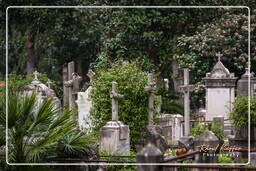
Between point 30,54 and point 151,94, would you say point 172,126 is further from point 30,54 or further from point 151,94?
point 30,54

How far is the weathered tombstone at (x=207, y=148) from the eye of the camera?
938cm

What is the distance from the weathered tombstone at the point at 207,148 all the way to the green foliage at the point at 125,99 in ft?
17.3

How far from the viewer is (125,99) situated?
15359 millimetres

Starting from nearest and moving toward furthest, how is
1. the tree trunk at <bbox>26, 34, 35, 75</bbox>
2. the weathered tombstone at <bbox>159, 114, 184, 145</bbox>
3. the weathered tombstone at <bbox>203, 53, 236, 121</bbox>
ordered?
1. the weathered tombstone at <bbox>159, 114, 184, 145</bbox>
2. the weathered tombstone at <bbox>203, 53, 236, 121</bbox>
3. the tree trunk at <bbox>26, 34, 35, 75</bbox>

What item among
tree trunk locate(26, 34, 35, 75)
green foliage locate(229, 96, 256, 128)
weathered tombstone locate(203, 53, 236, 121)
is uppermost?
tree trunk locate(26, 34, 35, 75)

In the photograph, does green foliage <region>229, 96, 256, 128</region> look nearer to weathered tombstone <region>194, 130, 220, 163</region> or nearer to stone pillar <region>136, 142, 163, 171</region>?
weathered tombstone <region>194, 130, 220, 163</region>

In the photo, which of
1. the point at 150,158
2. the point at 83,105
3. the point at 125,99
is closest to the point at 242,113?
the point at 125,99

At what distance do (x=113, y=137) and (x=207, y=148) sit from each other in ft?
14.1

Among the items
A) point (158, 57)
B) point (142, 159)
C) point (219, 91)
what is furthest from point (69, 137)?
point (158, 57)

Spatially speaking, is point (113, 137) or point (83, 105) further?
point (83, 105)

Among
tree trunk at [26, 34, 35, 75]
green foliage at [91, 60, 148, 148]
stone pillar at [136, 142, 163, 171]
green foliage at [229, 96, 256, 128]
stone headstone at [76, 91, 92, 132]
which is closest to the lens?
stone pillar at [136, 142, 163, 171]

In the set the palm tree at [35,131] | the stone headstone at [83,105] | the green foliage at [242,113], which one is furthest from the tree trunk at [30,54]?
the palm tree at [35,131]

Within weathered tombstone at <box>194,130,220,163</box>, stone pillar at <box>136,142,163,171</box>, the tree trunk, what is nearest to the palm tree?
weathered tombstone at <box>194,130,220,163</box>

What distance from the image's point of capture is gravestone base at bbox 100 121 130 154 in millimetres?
13586
